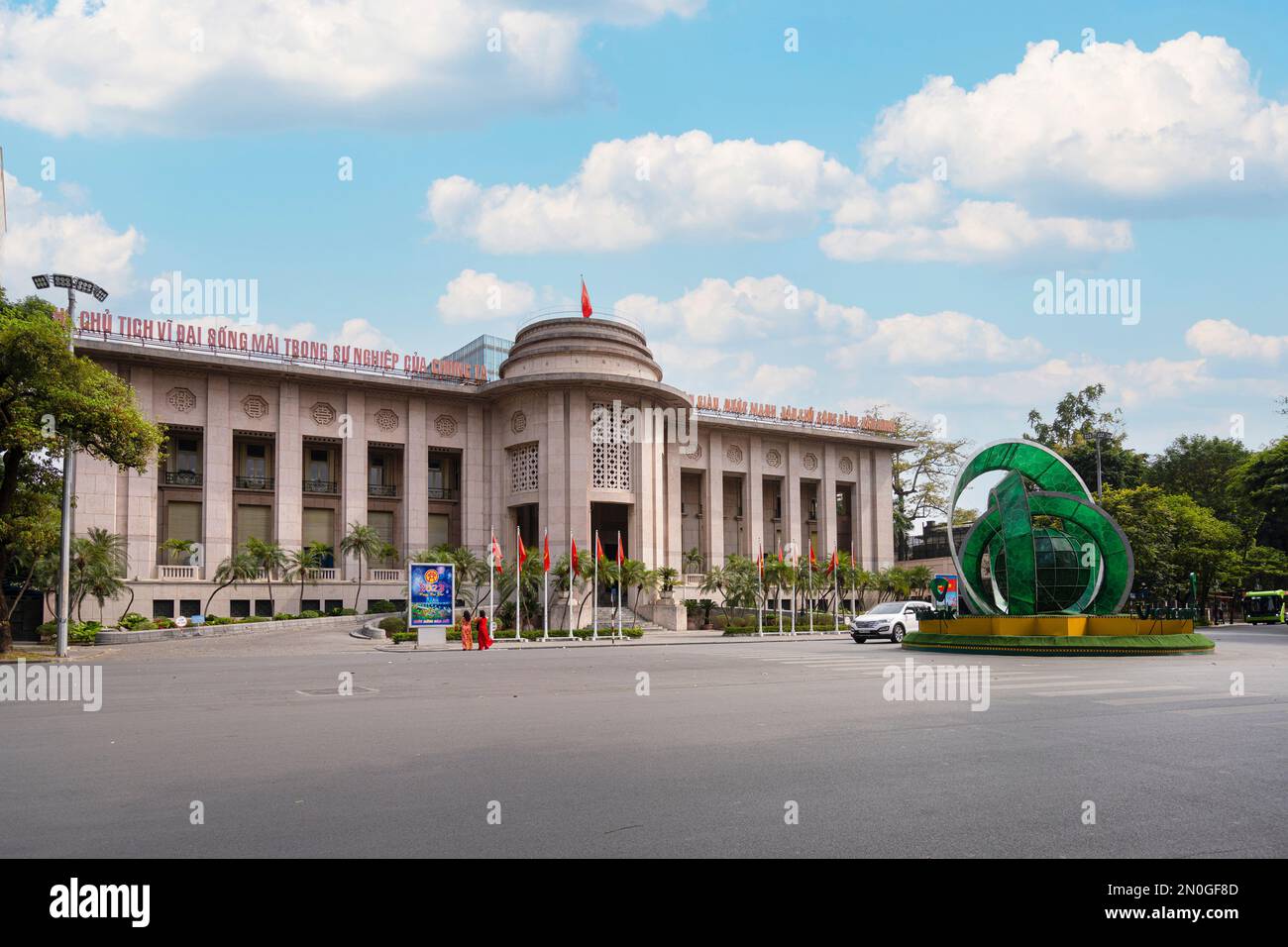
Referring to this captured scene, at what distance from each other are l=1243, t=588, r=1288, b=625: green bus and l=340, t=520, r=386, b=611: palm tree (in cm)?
5453

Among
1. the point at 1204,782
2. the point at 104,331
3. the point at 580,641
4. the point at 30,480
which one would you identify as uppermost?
the point at 104,331

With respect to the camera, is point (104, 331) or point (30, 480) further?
point (104, 331)

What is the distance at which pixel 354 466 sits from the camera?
53.4 meters

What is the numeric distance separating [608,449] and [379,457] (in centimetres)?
1562

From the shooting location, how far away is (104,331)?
46.5 metres

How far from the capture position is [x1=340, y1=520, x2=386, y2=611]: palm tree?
4991 centimetres

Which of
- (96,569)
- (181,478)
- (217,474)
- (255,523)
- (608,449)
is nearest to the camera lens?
(96,569)

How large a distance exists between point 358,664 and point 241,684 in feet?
19.1

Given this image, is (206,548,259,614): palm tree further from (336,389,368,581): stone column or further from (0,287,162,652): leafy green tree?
(0,287,162,652): leafy green tree

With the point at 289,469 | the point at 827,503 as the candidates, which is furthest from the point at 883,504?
the point at 289,469

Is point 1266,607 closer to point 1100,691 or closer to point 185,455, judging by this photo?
point 1100,691

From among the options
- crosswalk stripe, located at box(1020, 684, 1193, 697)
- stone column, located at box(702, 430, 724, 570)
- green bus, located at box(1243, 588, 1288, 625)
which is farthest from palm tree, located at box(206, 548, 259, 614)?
green bus, located at box(1243, 588, 1288, 625)

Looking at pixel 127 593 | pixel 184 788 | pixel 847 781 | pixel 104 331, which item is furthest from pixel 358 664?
pixel 104 331
